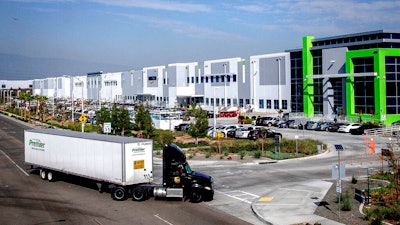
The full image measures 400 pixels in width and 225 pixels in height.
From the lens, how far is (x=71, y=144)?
1009 inches

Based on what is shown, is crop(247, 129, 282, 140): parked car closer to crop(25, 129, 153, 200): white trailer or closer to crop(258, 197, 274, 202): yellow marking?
crop(25, 129, 153, 200): white trailer

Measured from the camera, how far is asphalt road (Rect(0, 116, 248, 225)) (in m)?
19.0

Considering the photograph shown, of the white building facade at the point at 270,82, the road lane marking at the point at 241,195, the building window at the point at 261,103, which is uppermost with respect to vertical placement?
the white building facade at the point at 270,82

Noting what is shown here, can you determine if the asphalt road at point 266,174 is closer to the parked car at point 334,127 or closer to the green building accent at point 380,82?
the parked car at point 334,127

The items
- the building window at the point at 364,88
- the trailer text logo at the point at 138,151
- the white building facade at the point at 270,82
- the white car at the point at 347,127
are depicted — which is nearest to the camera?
the trailer text logo at the point at 138,151

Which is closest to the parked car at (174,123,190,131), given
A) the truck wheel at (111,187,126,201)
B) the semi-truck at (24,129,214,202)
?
the semi-truck at (24,129,214,202)

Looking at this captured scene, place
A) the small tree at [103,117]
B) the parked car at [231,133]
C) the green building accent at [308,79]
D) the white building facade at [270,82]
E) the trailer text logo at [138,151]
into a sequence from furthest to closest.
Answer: the white building facade at [270,82] → the green building accent at [308,79] → the small tree at [103,117] → the parked car at [231,133] → the trailer text logo at [138,151]

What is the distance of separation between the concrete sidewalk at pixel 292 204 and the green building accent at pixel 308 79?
5063 cm

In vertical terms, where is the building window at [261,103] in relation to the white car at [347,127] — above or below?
above

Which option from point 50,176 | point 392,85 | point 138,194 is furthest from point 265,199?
point 392,85

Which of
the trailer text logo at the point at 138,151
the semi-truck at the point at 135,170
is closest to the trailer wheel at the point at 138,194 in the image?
the semi-truck at the point at 135,170

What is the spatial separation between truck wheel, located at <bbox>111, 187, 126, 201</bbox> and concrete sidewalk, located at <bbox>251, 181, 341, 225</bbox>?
598cm

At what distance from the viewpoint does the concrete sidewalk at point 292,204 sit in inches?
735

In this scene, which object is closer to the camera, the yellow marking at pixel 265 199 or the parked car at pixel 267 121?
the yellow marking at pixel 265 199
